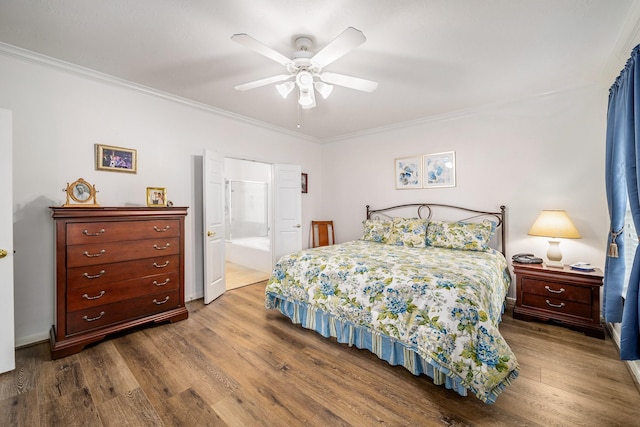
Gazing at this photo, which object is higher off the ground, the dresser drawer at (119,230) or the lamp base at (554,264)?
the dresser drawer at (119,230)

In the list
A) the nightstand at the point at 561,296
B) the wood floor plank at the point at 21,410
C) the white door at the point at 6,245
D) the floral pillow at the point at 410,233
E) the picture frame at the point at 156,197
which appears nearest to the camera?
the wood floor plank at the point at 21,410

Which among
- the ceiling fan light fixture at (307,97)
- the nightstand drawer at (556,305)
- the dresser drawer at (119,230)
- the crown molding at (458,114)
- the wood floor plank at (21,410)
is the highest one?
the crown molding at (458,114)

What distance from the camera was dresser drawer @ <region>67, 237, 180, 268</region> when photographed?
2.27m

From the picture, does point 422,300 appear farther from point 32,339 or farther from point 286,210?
point 32,339

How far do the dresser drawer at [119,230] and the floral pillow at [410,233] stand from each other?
2.76 m

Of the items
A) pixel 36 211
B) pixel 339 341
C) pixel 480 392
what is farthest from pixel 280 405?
pixel 36 211

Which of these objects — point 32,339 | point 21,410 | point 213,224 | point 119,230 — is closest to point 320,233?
point 213,224

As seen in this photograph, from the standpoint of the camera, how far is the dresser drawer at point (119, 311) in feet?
7.45

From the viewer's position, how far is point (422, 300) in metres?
1.91

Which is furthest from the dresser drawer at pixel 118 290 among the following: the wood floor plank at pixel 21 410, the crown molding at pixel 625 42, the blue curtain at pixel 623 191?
the crown molding at pixel 625 42

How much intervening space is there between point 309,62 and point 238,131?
229 centimetres

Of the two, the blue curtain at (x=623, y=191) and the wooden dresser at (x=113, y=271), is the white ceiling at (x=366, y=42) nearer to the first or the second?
the blue curtain at (x=623, y=191)

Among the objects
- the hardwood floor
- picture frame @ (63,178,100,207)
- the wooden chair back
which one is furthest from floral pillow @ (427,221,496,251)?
picture frame @ (63,178,100,207)

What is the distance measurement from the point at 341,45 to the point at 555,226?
288 centimetres
